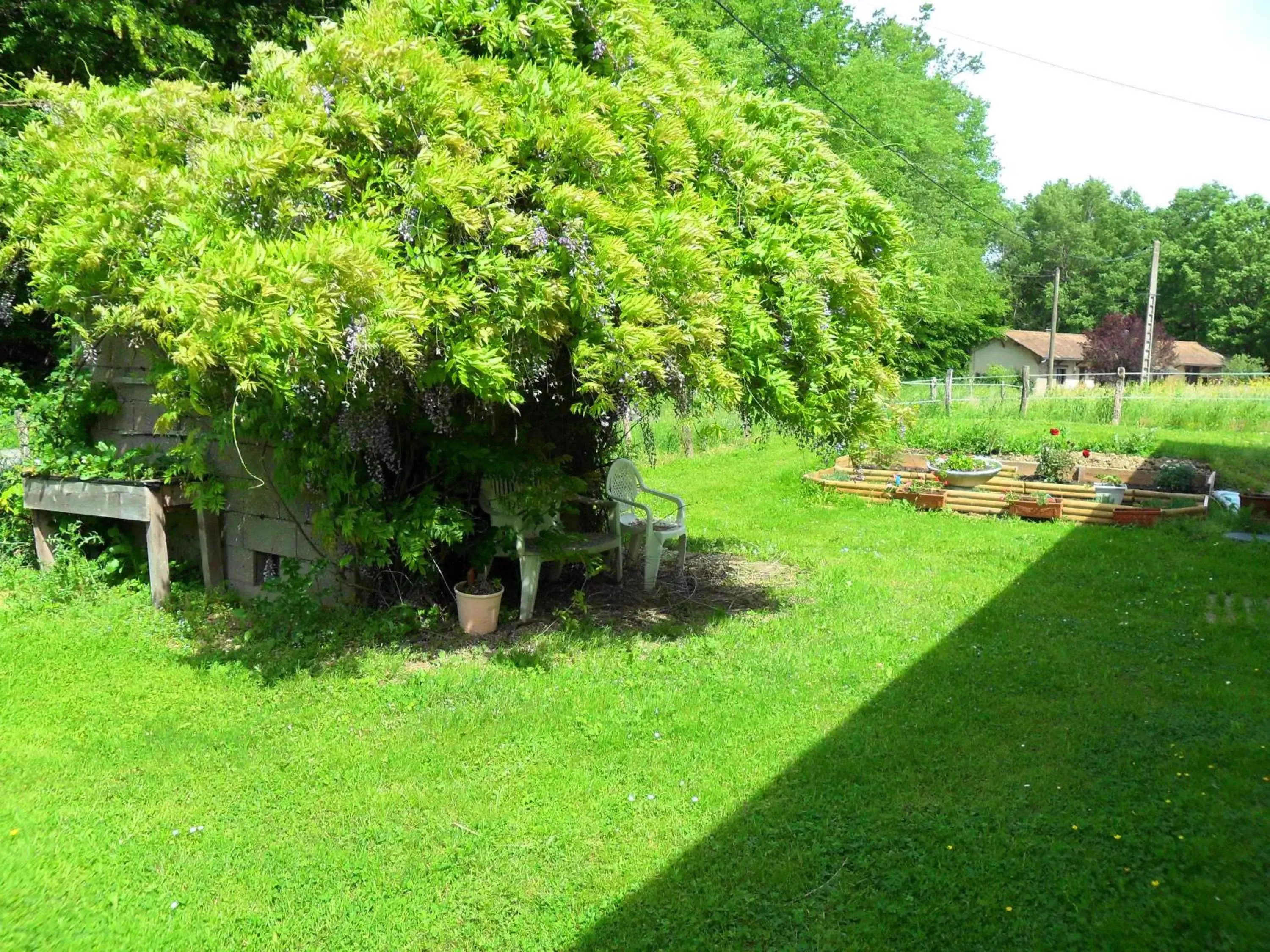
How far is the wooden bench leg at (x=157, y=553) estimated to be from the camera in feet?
19.7

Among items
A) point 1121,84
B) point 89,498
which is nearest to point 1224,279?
point 1121,84

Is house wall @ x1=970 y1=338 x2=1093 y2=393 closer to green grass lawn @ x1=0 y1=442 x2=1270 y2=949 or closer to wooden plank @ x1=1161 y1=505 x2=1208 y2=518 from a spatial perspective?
wooden plank @ x1=1161 y1=505 x2=1208 y2=518

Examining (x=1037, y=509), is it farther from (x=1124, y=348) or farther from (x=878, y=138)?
(x=1124, y=348)

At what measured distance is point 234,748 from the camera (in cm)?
413

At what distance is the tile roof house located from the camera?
4331cm

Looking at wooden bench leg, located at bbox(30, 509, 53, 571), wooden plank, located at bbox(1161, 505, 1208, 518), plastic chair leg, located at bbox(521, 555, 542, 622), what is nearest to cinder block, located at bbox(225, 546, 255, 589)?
wooden bench leg, located at bbox(30, 509, 53, 571)

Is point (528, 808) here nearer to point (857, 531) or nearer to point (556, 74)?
point (556, 74)

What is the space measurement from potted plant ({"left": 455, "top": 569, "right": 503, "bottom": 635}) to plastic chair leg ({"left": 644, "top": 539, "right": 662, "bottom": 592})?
1.37 m

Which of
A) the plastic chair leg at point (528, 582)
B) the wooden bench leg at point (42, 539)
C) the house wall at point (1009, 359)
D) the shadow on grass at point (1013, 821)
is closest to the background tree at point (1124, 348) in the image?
the house wall at point (1009, 359)

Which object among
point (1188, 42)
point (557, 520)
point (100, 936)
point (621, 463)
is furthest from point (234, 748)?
point (1188, 42)

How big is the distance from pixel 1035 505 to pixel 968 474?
0.98 metres

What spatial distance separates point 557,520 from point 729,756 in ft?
9.03

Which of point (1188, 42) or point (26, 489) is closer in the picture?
point (26, 489)

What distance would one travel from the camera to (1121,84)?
13.4 metres
